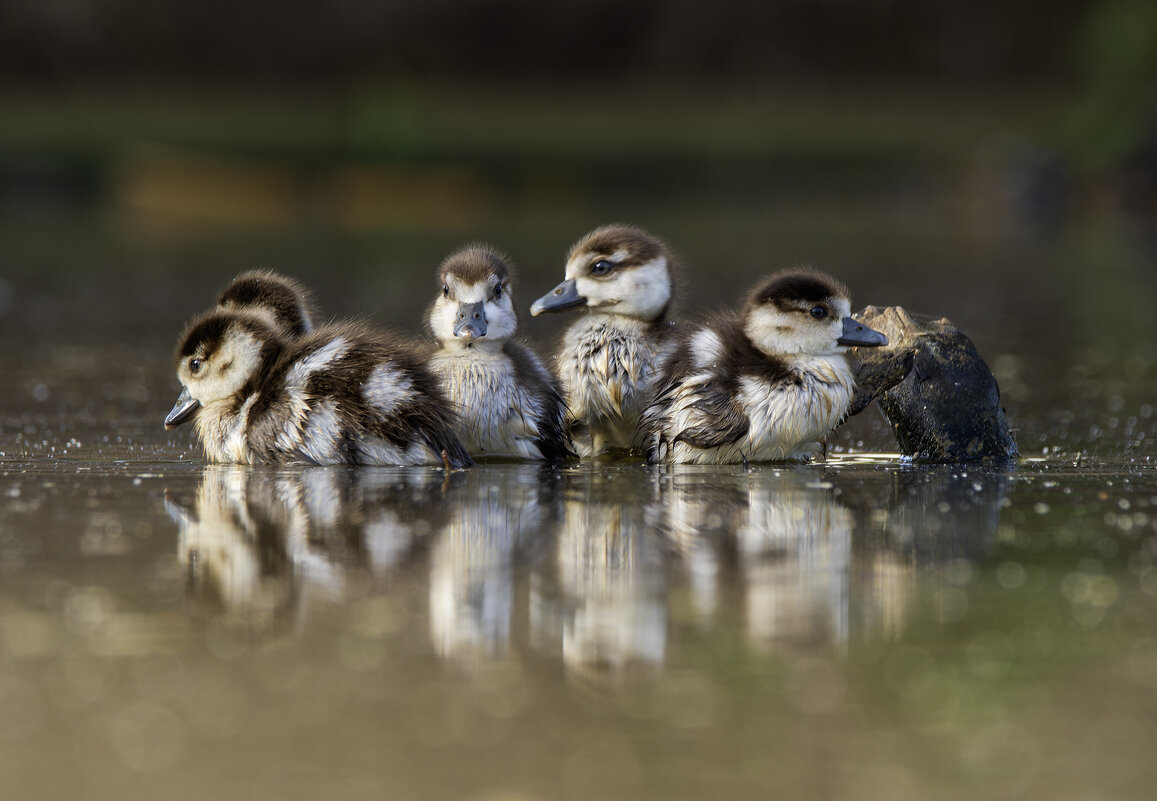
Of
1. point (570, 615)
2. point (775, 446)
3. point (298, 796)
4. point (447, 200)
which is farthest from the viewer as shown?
point (447, 200)

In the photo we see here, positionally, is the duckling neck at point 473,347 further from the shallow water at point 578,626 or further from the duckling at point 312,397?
the shallow water at point 578,626

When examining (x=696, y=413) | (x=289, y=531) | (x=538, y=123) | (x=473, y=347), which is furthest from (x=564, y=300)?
(x=538, y=123)

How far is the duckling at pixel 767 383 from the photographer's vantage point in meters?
5.44

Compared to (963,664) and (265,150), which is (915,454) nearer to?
(963,664)

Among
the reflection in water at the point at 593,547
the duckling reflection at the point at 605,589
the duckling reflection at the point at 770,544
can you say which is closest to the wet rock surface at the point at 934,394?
the reflection in water at the point at 593,547

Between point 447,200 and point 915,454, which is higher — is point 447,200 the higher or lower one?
the higher one

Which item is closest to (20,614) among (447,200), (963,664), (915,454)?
(963,664)

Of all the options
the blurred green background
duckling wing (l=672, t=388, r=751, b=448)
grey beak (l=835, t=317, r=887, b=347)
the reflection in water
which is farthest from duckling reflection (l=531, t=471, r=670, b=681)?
the blurred green background

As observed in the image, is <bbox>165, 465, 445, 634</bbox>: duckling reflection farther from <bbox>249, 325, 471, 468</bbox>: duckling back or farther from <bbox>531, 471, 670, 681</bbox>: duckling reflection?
<bbox>531, 471, 670, 681</bbox>: duckling reflection

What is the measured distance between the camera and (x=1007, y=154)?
87.6 feet

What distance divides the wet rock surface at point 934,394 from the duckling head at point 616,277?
83 cm

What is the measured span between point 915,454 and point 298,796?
Result: 375cm

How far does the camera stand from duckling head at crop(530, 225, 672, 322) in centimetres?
589

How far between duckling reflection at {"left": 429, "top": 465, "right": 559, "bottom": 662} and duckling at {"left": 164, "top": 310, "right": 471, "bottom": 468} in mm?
273
